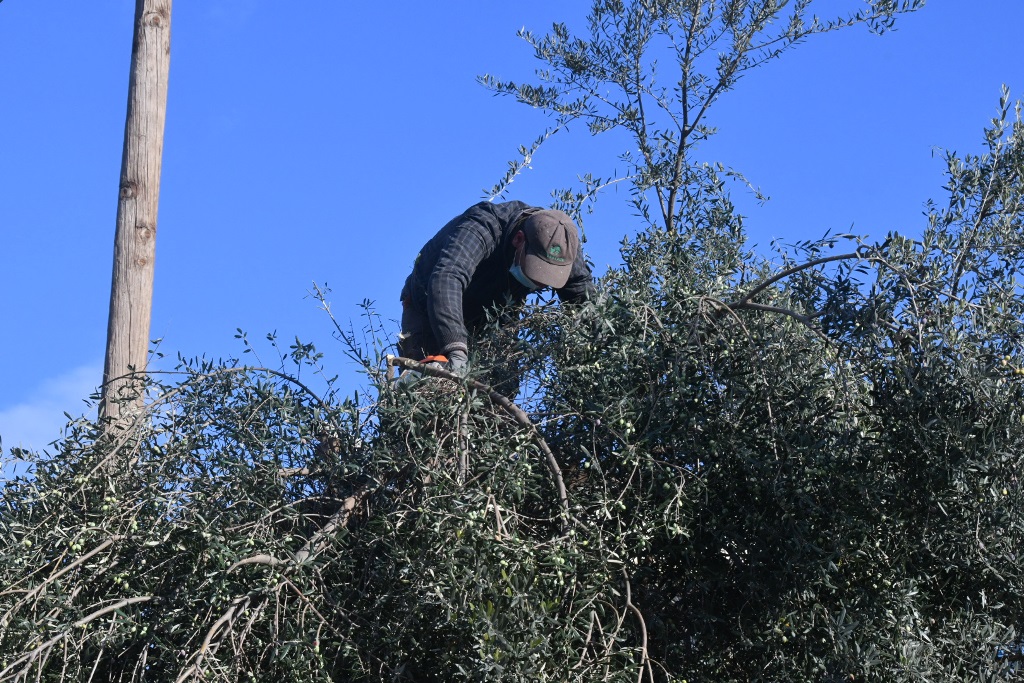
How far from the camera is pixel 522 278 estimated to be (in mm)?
6637

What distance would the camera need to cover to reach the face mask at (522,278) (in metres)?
6.60

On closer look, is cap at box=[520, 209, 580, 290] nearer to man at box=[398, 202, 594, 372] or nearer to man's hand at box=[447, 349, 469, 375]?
man at box=[398, 202, 594, 372]

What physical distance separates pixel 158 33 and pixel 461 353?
11.3 ft

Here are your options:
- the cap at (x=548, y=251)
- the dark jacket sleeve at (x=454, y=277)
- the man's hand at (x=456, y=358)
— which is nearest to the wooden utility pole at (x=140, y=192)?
the dark jacket sleeve at (x=454, y=277)

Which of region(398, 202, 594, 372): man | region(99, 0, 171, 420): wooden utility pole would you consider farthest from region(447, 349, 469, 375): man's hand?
region(99, 0, 171, 420): wooden utility pole

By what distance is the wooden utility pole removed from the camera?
7.62 meters

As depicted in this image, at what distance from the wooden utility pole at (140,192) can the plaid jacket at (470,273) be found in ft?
5.55

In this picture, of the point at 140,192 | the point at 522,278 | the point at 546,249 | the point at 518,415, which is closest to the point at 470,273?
the point at 522,278

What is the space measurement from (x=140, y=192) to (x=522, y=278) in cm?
274

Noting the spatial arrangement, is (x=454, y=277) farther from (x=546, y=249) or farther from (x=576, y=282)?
(x=576, y=282)

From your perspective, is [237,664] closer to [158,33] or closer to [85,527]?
[85,527]

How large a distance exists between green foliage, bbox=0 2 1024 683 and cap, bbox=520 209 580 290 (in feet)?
3.26

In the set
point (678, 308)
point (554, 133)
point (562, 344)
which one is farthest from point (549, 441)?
point (554, 133)

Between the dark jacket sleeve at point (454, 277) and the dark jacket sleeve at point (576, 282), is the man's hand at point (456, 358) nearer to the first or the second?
the dark jacket sleeve at point (454, 277)
